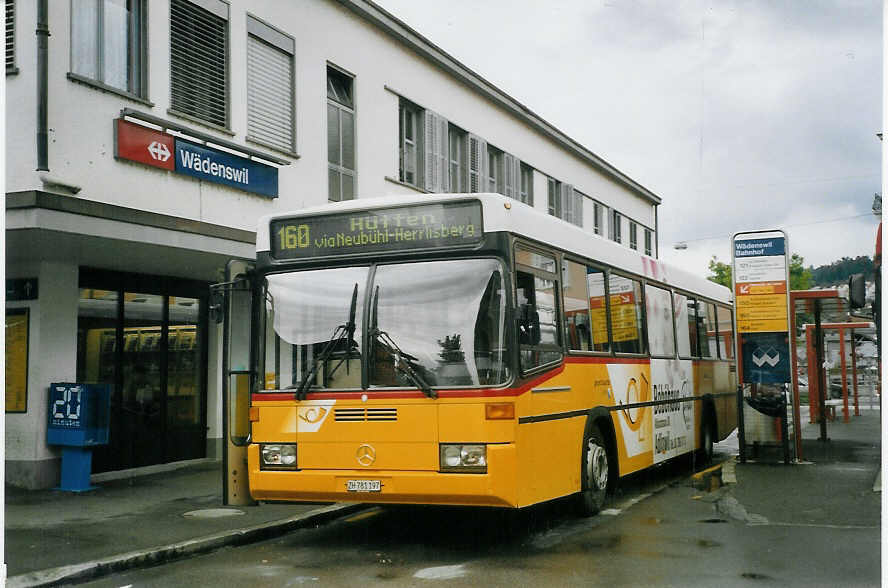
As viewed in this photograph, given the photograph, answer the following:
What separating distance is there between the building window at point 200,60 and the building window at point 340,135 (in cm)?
321

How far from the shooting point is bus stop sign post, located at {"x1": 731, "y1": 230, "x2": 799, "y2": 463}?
1552 cm

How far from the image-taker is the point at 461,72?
22938mm

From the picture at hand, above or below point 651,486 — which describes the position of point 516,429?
above

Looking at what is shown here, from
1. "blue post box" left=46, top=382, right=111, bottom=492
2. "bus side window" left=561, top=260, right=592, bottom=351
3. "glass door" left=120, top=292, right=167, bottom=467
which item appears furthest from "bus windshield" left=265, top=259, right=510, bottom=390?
"glass door" left=120, top=292, right=167, bottom=467

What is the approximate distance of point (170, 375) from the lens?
15.6 meters

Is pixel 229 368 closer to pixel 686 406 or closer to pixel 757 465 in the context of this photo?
pixel 686 406

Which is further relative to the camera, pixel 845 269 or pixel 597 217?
pixel 597 217

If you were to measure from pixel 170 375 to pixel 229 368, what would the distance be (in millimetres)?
6804

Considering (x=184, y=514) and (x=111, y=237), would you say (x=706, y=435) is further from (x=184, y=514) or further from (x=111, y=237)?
(x=111, y=237)

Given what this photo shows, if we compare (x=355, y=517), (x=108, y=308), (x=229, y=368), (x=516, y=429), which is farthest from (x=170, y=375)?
(x=516, y=429)

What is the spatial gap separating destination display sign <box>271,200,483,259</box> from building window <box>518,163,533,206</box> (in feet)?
60.4

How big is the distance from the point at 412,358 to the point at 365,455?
2.99ft

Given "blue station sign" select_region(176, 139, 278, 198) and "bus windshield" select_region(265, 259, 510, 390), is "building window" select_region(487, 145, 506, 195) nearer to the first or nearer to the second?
"blue station sign" select_region(176, 139, 278, 198)

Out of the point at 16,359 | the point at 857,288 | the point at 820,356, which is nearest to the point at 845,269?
the point at 820,356
